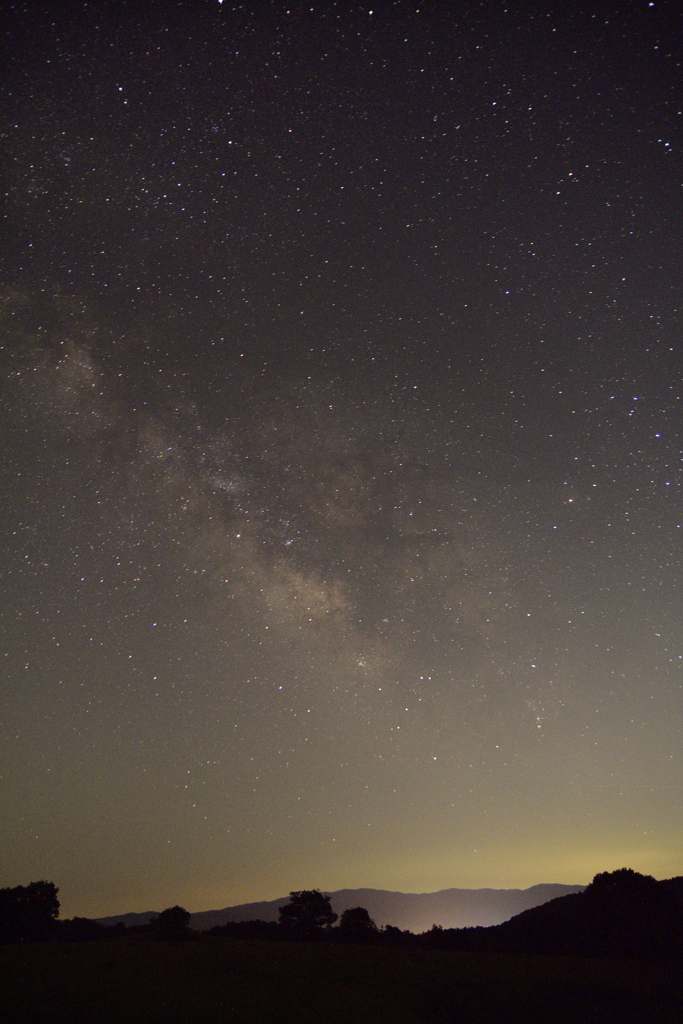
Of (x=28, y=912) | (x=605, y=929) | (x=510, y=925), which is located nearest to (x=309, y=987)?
(x=605, y=929)

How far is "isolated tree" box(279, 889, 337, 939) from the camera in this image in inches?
2144

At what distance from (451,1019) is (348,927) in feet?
102

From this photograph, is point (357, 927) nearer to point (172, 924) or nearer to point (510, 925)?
point (510, 925)

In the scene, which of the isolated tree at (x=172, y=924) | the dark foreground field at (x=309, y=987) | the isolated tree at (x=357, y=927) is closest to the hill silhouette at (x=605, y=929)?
the dark foreground field at (x=309, y=987)

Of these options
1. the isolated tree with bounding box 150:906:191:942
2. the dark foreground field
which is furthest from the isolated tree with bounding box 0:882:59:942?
the dark foreground field

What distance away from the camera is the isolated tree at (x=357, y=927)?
50.8 meters

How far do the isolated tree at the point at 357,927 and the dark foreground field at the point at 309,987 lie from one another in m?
16.1

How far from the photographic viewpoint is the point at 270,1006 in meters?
25.7

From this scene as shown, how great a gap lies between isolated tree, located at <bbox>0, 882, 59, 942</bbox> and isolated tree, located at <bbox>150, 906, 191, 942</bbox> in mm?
11784

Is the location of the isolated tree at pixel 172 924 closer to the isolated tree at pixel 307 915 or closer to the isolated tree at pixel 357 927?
the isolated tree at pixel 307 915

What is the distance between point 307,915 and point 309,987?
1261 inches

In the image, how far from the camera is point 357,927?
52.2 m

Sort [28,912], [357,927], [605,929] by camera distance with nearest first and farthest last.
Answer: [605,929] < [357,927] < [28,912]

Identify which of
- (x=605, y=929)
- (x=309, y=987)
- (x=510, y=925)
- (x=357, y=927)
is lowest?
(x=357, y=927)
